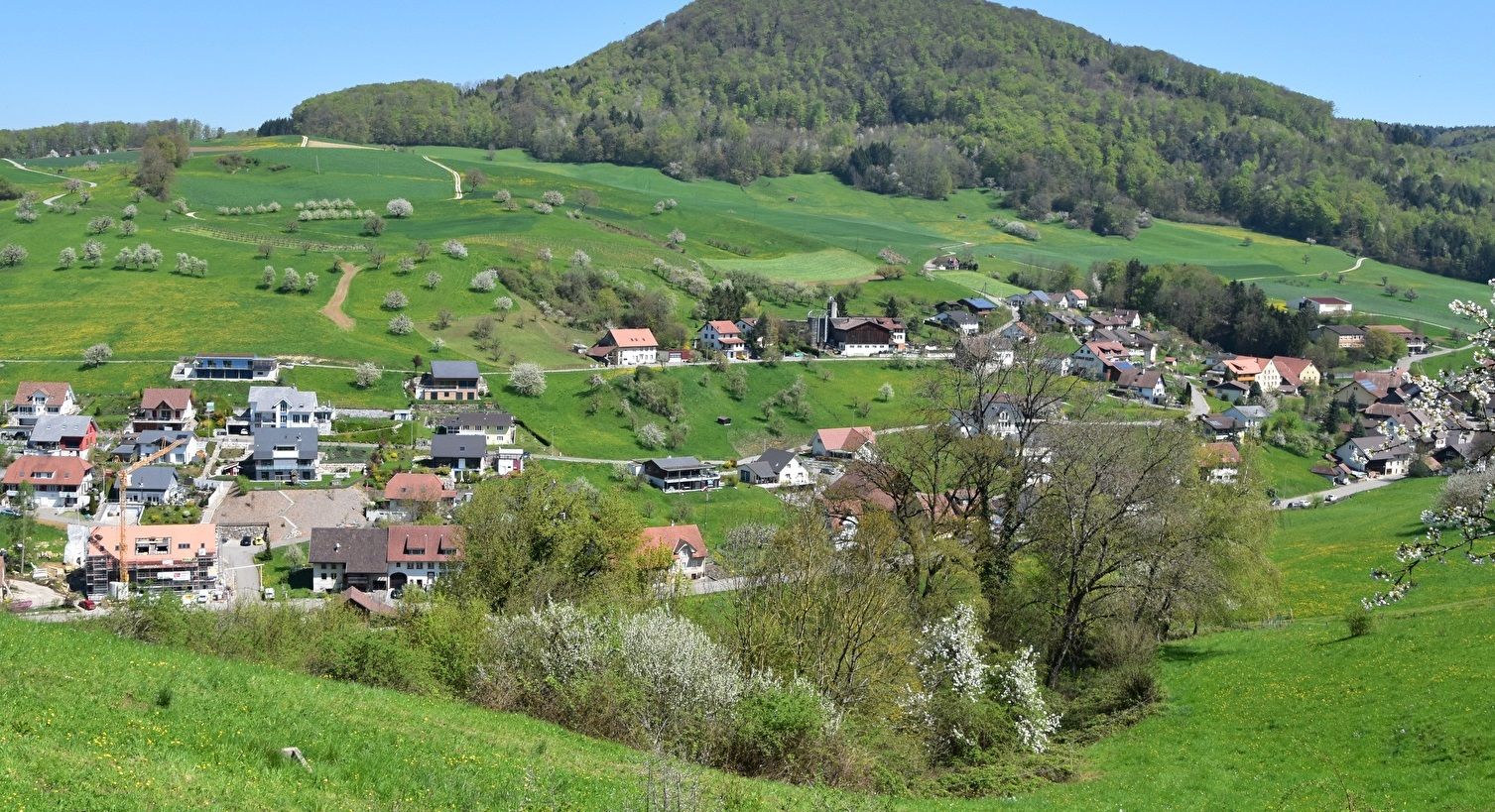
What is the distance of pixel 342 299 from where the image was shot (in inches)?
3585

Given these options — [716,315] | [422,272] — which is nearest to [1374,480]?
[716,315]

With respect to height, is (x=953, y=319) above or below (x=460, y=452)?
above

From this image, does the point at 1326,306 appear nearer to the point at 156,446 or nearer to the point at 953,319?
the point at 953,319

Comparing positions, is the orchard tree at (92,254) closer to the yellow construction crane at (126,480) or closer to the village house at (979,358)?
the yellow construction crane at (126,480)

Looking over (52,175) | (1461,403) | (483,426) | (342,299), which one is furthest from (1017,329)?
(52,175)

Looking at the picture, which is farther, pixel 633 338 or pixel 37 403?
pixel 633 338

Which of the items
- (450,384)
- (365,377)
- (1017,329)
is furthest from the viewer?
(1017,329)

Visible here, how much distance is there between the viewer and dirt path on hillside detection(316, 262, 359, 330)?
284 feet

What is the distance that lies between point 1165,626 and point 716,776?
20392 mm

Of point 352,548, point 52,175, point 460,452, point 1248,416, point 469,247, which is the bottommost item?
point 352,548

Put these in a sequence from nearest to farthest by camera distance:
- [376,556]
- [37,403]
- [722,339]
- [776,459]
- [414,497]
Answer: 1. [376,556]
2. [414,497]
3. [37,403]
4. [776,459]
5. [722,339]

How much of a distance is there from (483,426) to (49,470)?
74.5ft

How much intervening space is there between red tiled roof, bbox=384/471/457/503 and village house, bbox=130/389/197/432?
14.7 metres

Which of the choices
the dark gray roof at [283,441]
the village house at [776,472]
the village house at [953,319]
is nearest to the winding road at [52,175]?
the dark gray roof at [283,441]
